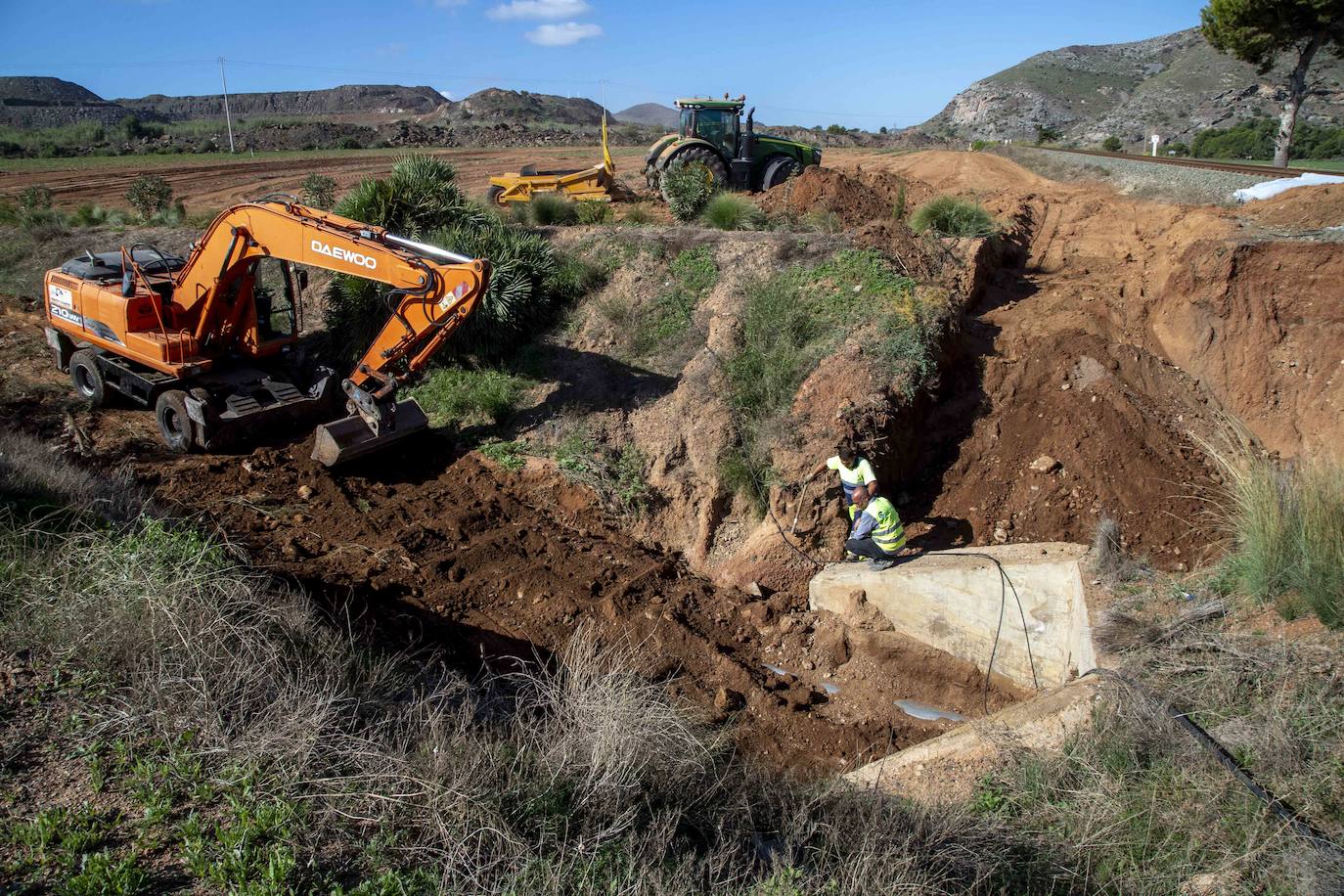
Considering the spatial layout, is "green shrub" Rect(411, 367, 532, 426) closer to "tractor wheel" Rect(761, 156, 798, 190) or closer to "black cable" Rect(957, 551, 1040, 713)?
"black cable" Rect(957, 551, 1040, 713)

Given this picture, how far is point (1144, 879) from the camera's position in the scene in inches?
171

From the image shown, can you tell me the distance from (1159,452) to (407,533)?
8370mm

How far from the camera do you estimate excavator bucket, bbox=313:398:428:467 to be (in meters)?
9.60

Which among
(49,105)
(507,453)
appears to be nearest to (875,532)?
(507,453)

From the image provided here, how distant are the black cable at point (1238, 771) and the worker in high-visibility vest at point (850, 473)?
3226 mm

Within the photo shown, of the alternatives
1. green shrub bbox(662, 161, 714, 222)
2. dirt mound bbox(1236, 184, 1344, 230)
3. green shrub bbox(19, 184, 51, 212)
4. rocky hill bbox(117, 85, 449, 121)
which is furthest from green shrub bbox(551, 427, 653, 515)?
rocky hill bbox(117, 85, 449, 121)

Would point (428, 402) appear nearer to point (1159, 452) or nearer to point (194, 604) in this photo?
point (194, 604)

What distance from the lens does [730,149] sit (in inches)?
758

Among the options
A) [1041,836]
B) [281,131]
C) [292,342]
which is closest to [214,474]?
[292,342]

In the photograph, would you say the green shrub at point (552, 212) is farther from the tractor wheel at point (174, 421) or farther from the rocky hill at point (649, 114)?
the rocky hill at point (649, 114)

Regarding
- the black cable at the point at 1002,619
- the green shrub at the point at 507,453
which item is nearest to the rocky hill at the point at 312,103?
the green shrub at the point at 507,453

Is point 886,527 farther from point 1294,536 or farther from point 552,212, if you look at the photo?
point 552,212

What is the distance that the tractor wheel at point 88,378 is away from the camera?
1112 cm

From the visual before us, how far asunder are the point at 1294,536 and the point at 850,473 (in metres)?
3.68
